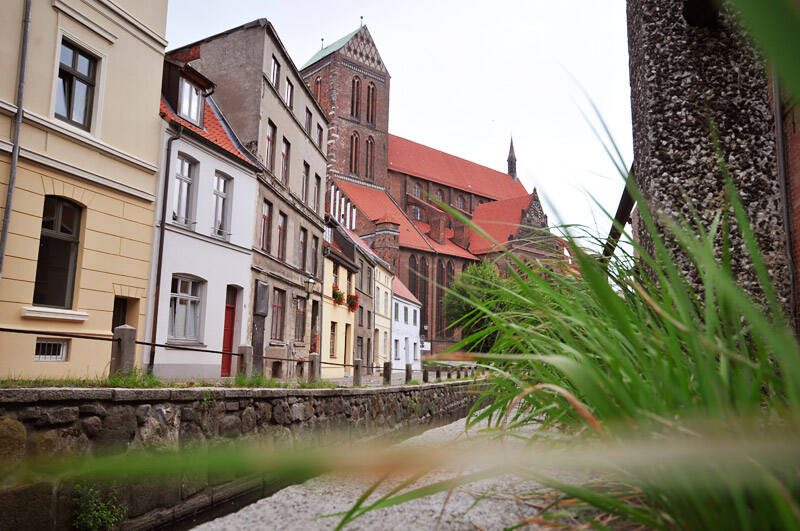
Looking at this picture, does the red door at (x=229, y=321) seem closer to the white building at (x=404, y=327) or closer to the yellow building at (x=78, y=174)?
the yellow building at (x=78, y=174)

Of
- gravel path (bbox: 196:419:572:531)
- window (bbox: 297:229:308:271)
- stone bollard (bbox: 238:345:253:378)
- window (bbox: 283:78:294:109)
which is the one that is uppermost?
window (bbox: 283:78:294:109)

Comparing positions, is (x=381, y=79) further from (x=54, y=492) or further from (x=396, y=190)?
(x=54, y=492)

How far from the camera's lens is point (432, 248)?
46125 millimetres

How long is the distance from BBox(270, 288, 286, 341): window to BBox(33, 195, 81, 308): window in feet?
26.3

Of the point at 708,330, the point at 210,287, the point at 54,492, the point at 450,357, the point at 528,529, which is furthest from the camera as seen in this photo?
the point at 210,287

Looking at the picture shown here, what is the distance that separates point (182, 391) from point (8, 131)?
5349mm

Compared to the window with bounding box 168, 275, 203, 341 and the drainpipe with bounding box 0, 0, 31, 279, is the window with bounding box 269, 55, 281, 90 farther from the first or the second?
the drainpipe with bounding box 0, 0, 31, 279

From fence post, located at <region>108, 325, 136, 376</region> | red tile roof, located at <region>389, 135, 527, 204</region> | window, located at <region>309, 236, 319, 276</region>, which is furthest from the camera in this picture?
red tile roof, located at <region>389, 135, 527, 204</region>

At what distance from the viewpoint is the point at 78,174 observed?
32.1ft

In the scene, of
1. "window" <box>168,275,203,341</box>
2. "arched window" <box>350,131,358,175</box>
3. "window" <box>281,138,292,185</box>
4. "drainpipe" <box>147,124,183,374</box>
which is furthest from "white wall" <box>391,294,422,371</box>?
"drainpipe" <box>147,124,183,374</box>

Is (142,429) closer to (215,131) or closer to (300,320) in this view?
(215,131)

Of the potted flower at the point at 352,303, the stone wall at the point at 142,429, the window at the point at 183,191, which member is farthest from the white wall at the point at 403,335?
the stone wall at the point at 142,429

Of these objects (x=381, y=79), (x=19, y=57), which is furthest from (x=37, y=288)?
(x=381, y=79)

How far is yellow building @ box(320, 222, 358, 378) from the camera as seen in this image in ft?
74.0
